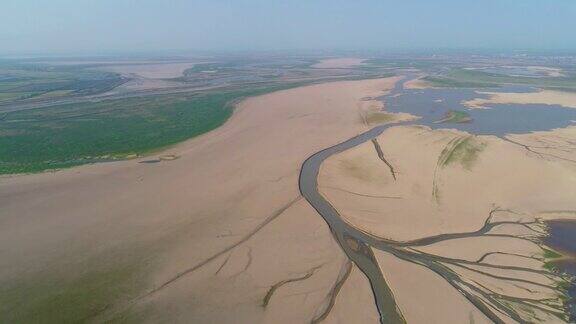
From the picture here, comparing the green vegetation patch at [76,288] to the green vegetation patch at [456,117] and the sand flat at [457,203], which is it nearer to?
the sand flat at [457,203]

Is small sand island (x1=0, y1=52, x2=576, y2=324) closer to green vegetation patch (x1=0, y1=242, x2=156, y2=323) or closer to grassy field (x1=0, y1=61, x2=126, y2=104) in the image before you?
green vegetation patch (x1=0, y1=242, x2=156, y2=323)

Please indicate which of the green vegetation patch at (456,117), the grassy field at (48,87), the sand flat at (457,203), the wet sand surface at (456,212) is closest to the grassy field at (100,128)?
the grassy field at (48,87)

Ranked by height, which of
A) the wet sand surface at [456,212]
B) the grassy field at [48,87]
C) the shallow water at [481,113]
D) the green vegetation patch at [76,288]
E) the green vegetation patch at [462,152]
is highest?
the grassy field at [48,87]

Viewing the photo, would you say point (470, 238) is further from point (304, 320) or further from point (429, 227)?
point (304, 320)

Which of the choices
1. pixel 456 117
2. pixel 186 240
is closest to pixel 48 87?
pixel 186 240

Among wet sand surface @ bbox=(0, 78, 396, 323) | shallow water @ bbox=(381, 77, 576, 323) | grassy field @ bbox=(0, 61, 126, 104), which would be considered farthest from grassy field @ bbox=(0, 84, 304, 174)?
shallow water @ bbox=(381, 77, 576, 323)

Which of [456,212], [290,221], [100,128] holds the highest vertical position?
[100,128]

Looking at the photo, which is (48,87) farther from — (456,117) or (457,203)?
(457,203)
